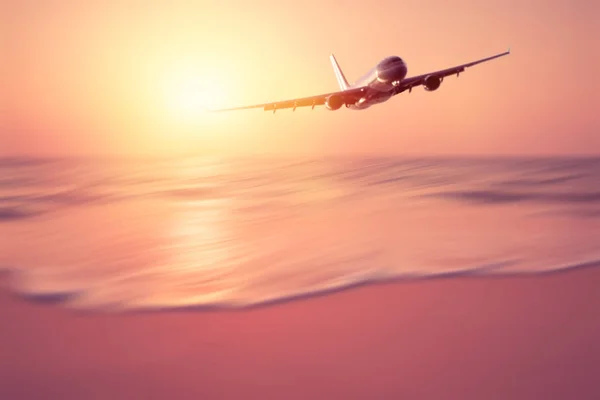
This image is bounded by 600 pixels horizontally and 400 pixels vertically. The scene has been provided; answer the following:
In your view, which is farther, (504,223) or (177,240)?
(504,223)

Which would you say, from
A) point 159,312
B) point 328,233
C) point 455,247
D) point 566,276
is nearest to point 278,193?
point 328,233

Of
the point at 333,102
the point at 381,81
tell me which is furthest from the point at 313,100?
the point at 381,81

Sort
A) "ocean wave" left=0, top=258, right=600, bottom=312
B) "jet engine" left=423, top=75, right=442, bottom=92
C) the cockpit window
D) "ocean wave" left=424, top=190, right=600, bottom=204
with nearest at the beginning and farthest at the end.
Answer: "ocean wave" left=0, top=258, right=600, bottom=312 → the cockpit window → "jet engine" left=423, top=75, right=442, bottom=92 → "ocean wave" left=424, top=190, right=600, bottom=204

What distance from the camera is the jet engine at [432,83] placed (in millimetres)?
6723

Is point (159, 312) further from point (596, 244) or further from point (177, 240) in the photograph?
point (596, 244)

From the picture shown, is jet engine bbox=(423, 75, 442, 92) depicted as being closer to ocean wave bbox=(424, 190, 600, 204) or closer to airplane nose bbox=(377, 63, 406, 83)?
airplane nose bbox=(377, 63, 406, 83)

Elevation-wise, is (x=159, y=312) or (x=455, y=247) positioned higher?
(x=455, y=247)

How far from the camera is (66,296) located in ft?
17.9

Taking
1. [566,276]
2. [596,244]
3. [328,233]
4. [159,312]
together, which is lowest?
[159,312]

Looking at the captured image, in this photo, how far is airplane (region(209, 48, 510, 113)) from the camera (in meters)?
6.50

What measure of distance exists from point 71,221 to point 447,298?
554 cm

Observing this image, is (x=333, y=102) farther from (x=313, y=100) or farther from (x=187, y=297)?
(x=187, y=297)

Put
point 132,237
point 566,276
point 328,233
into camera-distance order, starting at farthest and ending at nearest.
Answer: point 328,233
point 132,237
point 566,276

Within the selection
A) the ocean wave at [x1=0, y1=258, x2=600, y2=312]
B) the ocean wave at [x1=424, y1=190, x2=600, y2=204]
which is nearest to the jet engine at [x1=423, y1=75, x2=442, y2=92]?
the ocean wave at [x1=0, y1=258, x2=600, y2=312]
